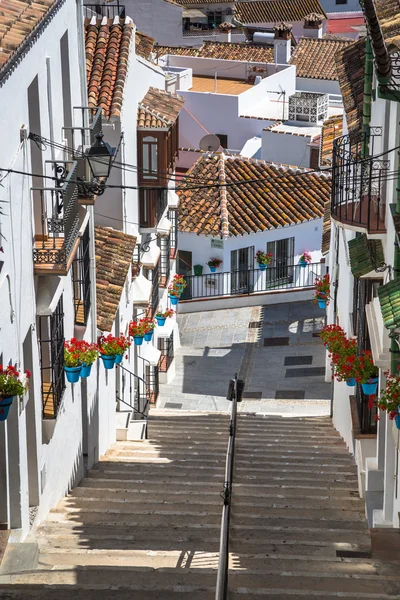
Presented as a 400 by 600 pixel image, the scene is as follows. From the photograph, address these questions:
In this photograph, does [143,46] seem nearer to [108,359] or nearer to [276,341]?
[276,341]

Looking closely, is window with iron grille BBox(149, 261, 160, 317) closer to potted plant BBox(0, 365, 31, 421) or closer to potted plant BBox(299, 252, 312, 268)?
potted plant BBox(299, 252, 312, 268)

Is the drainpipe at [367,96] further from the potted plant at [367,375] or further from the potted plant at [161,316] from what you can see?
the potted plant at [161,316]

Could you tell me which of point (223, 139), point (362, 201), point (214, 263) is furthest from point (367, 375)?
point (223, 139)

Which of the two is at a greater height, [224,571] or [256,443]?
[224,571]

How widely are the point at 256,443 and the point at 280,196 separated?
17.7 metres

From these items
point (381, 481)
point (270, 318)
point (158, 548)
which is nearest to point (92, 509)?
point (158, 548)

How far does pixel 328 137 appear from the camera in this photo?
29672 mm

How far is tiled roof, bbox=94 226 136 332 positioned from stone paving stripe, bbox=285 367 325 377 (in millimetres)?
8497

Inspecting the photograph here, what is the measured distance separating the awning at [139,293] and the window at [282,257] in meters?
11.8

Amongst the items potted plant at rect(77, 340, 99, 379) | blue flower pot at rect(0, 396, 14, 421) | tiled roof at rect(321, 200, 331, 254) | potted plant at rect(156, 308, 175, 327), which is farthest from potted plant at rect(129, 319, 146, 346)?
blue flower pot at rect(0, 396, 14, 421)

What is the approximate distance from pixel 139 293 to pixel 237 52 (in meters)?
34.5

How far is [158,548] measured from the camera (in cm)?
1210

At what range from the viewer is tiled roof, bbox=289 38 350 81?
5256 centimetres

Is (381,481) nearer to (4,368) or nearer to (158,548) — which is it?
(158,548)
